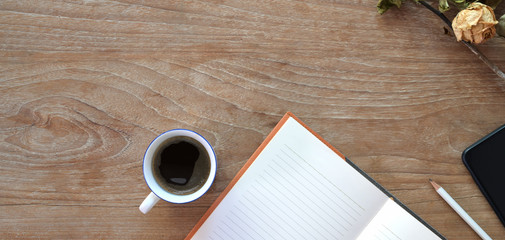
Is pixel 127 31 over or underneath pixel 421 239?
over

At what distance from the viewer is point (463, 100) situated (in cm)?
67

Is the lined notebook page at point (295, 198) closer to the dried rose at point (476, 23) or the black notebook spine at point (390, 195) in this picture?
the black notebook spine at point (390, 195)

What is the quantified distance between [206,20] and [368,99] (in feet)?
1.09

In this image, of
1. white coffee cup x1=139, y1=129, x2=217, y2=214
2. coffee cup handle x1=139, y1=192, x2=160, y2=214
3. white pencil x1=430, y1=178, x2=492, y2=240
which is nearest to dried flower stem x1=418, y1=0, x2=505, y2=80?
white pencil x1=430, y1=178, x2=492, y2=240

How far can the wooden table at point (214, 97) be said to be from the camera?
0.64m

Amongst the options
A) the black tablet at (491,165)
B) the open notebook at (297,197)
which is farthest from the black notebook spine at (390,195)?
the black tablet at (491,165)

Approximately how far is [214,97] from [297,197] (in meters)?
0.23

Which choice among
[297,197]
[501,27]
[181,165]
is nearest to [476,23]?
[501,27]

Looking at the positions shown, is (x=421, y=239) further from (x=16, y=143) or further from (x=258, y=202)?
(x=16, y=143)

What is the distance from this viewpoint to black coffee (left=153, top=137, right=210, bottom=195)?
24.6 inches

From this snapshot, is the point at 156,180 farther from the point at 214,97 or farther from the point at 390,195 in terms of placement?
the point at 390,195

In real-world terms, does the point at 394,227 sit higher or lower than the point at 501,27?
lower

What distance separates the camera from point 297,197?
25.0 inches

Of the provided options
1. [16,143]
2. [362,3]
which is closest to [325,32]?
[362,3]
